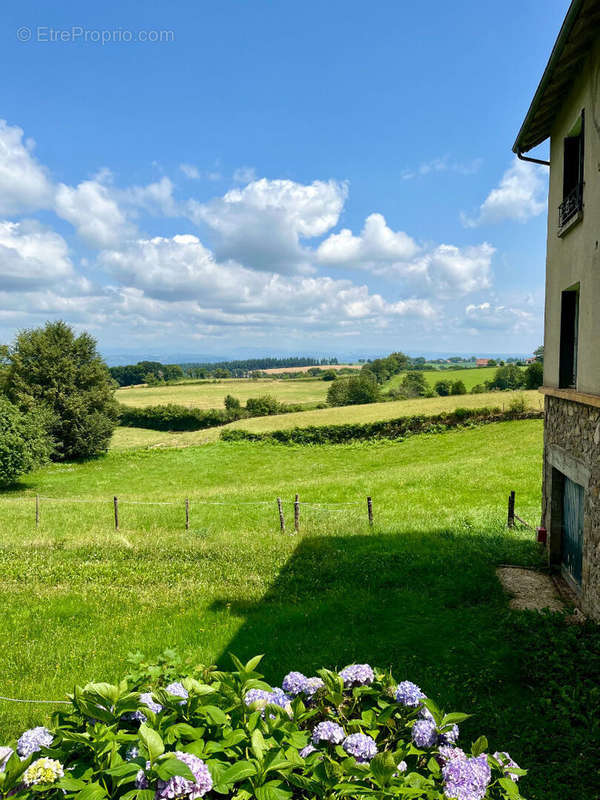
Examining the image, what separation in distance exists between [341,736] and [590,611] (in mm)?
6330

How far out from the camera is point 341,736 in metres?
2.53

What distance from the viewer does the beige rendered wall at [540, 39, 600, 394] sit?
22.7 feet

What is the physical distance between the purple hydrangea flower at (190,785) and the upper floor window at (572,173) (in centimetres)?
872

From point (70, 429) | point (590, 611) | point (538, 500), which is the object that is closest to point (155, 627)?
point (590, 611)

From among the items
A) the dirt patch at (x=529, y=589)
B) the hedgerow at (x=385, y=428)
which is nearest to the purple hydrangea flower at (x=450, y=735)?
the dirt patch at (x=529, y=589)

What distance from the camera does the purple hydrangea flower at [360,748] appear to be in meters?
2.39

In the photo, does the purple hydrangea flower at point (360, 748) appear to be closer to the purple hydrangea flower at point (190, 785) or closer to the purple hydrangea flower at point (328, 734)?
the purple hydrangea flower at point (328, 734)

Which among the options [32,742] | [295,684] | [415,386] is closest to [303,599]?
[295,684]

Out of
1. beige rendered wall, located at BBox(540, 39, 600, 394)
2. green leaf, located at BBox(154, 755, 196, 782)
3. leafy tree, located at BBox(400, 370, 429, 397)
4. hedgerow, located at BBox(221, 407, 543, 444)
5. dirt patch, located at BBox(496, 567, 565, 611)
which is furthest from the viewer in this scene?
leafy tree, located at BBox(400, 370, 429, 397)

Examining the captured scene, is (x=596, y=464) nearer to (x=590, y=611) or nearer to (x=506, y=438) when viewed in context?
(x=590, y=611)

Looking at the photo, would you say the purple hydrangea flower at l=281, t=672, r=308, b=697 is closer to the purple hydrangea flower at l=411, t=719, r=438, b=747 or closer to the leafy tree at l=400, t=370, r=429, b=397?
the purple hydrangea flower at l=411, t=719, r=438, b=747

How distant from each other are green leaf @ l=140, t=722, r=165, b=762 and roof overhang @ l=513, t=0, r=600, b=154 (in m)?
8.02

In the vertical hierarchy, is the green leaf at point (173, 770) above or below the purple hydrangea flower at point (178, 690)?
above

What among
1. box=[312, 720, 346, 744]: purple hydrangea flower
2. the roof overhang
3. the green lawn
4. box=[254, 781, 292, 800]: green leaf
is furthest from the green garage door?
box=[254, 781, 292, 800]: green leaf
